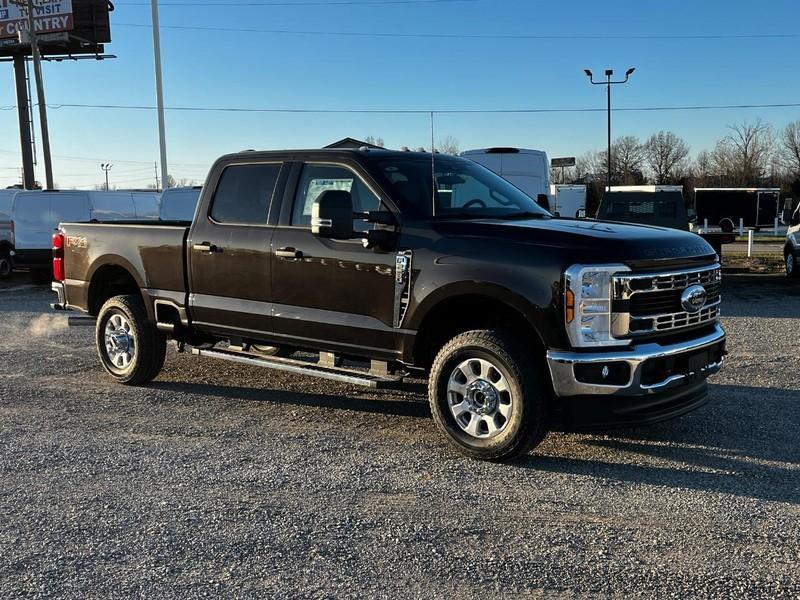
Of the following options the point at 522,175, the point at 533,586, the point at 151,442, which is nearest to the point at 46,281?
the point at 522,175

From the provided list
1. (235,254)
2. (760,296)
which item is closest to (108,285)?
(235,254)

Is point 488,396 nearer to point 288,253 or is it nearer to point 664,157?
point 288,253

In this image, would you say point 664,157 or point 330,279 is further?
point 664,157

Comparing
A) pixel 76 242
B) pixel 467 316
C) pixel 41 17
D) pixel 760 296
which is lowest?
pixel 760 296

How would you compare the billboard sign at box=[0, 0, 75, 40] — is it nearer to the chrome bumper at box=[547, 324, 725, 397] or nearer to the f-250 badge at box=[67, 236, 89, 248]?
the f-250 badge at box=[67, 236, 89, 248]

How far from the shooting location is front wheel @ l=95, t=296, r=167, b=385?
683cm

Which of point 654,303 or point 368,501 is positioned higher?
point 654,303

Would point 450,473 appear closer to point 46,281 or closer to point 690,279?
point 690,279

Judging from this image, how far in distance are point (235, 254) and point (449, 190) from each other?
181 cm

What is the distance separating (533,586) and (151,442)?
311 cm

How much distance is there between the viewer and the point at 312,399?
21.0ft

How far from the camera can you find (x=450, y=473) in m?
4.61

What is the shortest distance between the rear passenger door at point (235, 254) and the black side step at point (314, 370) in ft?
0.60

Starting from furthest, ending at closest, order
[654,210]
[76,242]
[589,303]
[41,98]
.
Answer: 1. [41,98]
2. [654,210]
3. [76,242]
4. [589,303]
